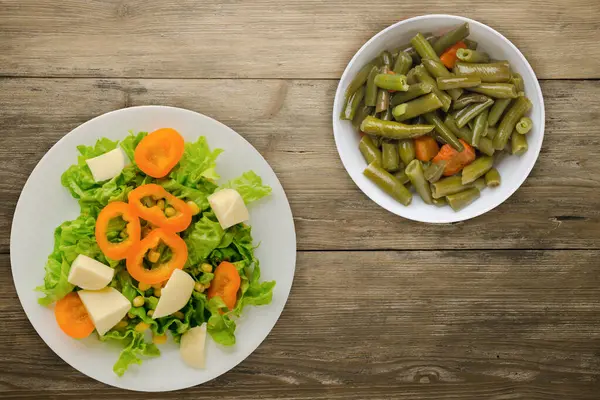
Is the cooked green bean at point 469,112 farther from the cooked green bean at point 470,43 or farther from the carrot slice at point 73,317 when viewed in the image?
the carrot slice at point 73,317

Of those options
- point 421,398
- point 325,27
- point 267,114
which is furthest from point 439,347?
point 325,27

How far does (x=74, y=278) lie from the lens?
71.2 inches

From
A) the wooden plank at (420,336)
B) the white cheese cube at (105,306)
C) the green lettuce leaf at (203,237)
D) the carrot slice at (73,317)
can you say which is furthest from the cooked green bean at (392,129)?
the carrot slice at (73,317)

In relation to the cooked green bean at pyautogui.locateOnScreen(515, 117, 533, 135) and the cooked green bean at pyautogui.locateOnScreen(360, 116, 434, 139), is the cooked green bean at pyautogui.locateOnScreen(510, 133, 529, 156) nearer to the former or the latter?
the cooked green bean at pyautogui.locateOnScreen(515, 117, 533, 135)

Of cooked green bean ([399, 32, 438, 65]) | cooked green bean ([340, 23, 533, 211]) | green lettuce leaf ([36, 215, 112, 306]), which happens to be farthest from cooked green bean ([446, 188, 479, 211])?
green lettuce leaf ([36, 215, 112, 306])

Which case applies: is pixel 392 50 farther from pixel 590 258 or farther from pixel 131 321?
pixel 131 321

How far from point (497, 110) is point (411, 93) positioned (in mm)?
290

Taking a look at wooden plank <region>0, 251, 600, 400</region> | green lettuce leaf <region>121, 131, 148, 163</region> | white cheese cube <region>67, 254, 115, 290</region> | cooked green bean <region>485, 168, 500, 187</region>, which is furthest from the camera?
wooden plank <region>0, 251, 600, 400</region>

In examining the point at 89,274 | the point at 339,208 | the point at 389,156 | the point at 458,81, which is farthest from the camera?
the point at 339,208

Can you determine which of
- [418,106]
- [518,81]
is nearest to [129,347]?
[418,106]

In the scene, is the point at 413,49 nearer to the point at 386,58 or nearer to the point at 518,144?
the point at 386,58

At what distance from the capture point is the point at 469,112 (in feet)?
6.46

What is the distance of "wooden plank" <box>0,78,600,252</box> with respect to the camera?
6.78 feet

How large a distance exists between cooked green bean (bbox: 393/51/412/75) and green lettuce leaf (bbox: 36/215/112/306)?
108cm
